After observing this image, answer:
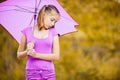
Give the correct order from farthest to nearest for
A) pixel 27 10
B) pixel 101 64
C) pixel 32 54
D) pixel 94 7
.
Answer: pixel 101 64, pixel 94 7, pixel 27 10, pixel 32 54

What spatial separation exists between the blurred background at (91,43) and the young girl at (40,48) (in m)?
1.55

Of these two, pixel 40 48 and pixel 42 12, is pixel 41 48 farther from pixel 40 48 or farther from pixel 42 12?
pixel 42 12

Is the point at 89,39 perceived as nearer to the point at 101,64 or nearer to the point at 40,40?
the point at 101,64

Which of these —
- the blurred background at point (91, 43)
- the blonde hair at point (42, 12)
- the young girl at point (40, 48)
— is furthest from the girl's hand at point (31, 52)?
the blurred background at point (91, 43)

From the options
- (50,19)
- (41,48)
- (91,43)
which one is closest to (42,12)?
(50,19)

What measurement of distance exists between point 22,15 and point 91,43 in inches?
86.8

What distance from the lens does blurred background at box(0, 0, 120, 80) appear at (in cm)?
423

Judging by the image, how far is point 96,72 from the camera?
441 cm

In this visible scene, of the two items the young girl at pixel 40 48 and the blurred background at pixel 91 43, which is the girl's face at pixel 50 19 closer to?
the young girl at pixel 40 48

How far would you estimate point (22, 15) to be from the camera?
252cm

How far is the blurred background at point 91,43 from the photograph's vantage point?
4.23m

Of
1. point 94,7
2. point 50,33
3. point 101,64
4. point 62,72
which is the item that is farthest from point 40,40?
point 101,64

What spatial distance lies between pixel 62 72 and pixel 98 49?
94 centimetres

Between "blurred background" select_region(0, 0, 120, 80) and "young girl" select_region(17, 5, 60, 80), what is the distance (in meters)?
1.55
